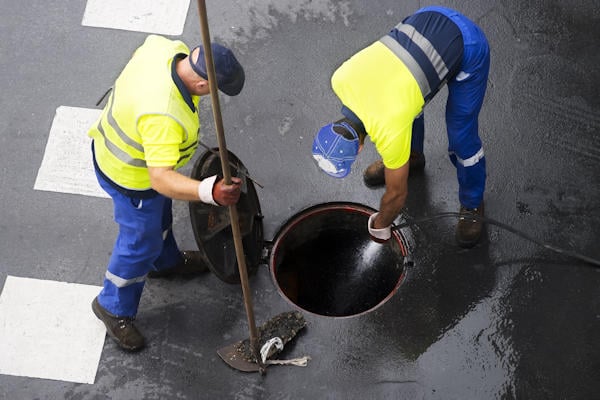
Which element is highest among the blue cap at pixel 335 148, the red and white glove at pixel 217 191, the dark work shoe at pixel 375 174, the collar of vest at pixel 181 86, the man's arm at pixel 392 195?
the collar of vest at pixel 181 86

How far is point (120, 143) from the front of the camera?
379 centimetres

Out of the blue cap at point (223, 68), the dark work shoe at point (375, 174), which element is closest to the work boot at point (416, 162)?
the dark work shoe at point (375, 174)

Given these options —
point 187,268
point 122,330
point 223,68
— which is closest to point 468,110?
point 223,68

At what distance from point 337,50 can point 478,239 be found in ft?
5.87

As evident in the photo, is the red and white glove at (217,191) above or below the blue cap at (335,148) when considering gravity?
above

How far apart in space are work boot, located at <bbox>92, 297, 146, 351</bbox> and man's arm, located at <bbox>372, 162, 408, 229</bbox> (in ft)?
5.23

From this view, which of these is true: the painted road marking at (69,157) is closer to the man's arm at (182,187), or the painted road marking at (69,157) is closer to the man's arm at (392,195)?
the man's arm at (182,187)

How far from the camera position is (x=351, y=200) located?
5.16 metres

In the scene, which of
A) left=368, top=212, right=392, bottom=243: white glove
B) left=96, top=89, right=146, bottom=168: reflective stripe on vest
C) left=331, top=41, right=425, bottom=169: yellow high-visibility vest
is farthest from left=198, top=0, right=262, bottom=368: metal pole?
left=368, top=212, right=392, bottom=243: white glove

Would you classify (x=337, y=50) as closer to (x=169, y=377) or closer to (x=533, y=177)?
(x=533, y=177)

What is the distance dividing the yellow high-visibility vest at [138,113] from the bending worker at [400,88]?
807mm

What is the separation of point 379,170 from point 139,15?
2.25 m

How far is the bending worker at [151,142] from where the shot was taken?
3617 millimetres

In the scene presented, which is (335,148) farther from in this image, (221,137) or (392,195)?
(221,137)
